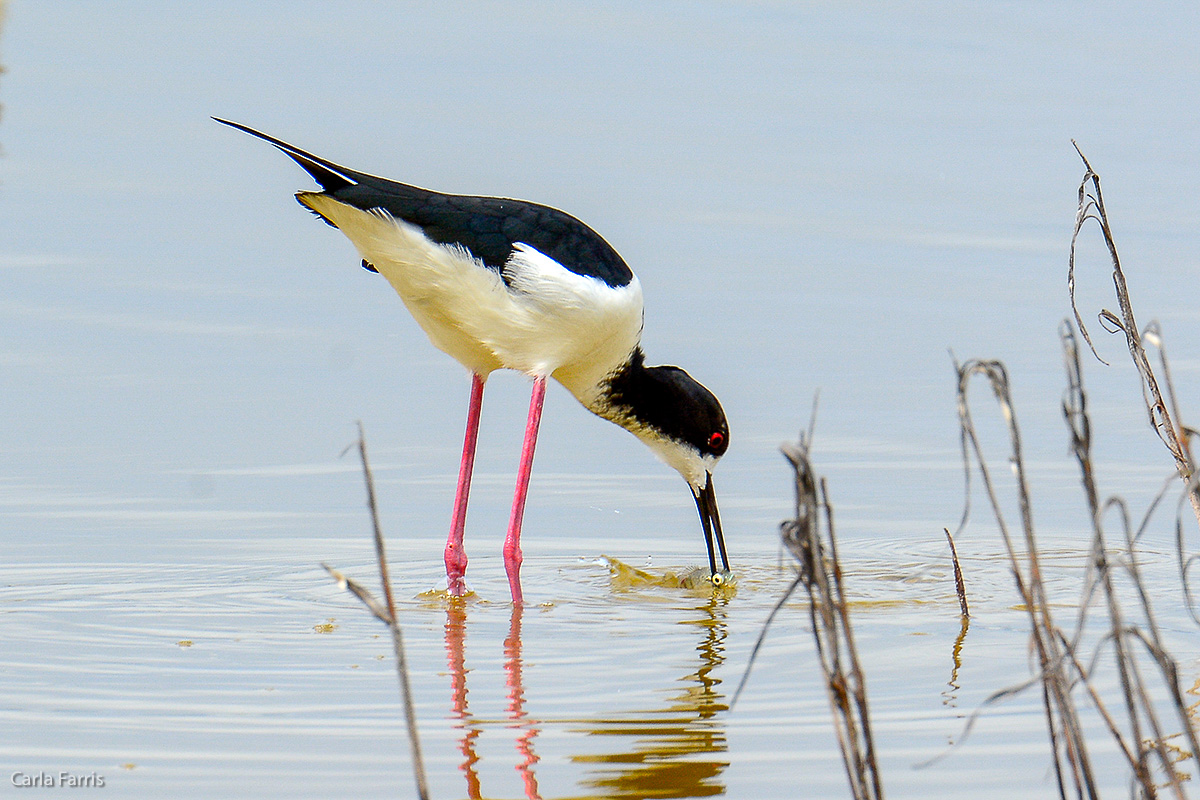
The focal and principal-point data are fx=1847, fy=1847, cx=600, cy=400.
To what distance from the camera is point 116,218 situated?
14.8 meters

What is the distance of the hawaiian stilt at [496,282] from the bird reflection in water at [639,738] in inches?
58.1

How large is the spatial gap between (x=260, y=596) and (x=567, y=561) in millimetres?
1432

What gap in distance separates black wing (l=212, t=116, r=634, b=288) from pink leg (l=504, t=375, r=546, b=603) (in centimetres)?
58

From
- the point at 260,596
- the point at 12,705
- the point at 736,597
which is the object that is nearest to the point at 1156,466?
the point at 736,597

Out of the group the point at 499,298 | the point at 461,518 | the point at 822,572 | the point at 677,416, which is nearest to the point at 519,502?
the point at 461,518

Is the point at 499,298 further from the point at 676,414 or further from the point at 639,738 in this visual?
the point at 639,738

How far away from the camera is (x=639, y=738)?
190 inches

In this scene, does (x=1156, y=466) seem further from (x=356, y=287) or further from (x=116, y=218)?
(x=116, y=218)

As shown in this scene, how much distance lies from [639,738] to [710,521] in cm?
294

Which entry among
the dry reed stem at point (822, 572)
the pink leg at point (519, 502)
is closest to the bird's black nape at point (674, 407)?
the pink leg at point (519, 502)

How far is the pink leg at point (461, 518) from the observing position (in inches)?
280

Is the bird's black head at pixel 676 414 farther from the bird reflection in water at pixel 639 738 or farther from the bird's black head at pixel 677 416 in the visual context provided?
the bird reflection in water at pixel 639 738

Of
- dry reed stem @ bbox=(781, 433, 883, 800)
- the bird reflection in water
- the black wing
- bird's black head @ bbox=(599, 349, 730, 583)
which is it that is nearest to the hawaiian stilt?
the black wing

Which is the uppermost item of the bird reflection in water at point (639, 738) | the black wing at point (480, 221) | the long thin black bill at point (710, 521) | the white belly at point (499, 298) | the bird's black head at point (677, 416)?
the black wing at point (480, 221)
